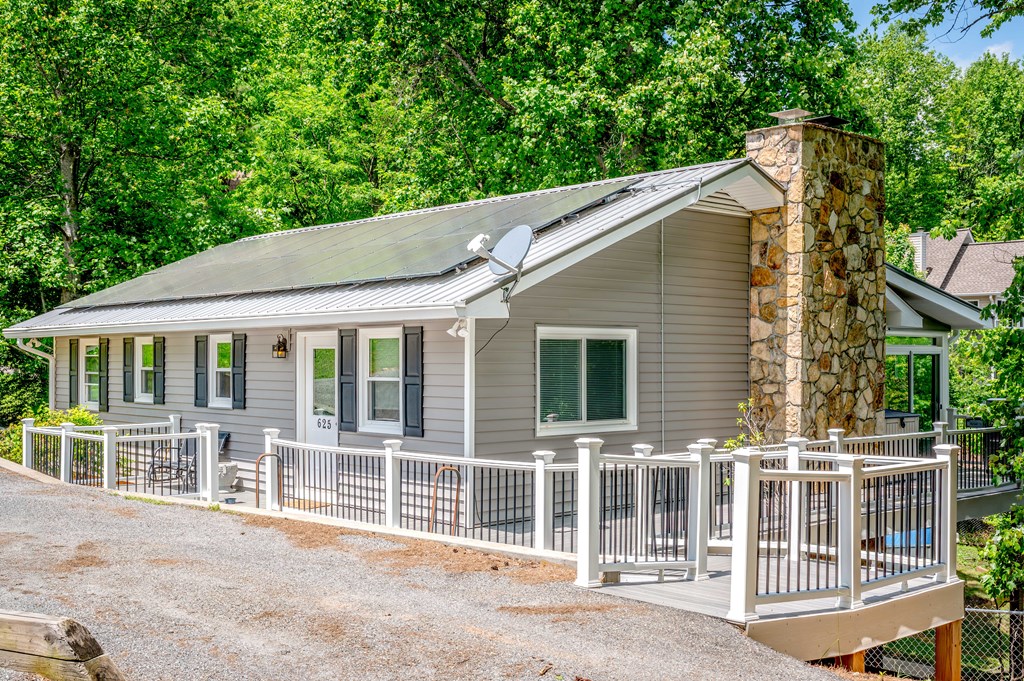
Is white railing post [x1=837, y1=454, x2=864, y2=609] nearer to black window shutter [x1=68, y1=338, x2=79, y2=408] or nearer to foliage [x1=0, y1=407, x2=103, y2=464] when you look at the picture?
foliage [x1=0, y1=407, x2=103, y2=464]

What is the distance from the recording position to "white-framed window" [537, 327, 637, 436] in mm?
11672

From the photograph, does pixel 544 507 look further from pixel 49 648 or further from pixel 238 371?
pixel 238 371

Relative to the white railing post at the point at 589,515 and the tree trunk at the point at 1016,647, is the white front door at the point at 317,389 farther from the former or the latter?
the tree trunk at the point at 1016,647

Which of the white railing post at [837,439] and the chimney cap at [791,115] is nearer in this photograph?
the white railing post at [837,439]

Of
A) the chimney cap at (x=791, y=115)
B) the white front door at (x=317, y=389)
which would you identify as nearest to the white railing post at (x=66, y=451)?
the white front door at (x=317, y=389)

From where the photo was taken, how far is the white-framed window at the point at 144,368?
17.4 metres

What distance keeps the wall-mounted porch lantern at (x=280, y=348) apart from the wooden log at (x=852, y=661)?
900 centimetres

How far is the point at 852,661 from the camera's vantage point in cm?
760

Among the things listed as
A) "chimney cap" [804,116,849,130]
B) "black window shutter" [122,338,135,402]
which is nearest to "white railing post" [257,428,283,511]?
"black window shutter" [122,338,135,402]

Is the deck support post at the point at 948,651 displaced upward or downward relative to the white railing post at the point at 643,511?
downward

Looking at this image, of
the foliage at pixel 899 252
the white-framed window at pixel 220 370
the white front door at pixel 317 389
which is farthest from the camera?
the foliage at pixel 899 252

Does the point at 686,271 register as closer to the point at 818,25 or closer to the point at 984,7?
the point at 984,7

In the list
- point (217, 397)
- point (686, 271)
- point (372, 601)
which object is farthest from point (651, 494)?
point (217, 397)

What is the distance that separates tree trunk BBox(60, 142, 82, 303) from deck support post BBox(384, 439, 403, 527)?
16527 millimetres
